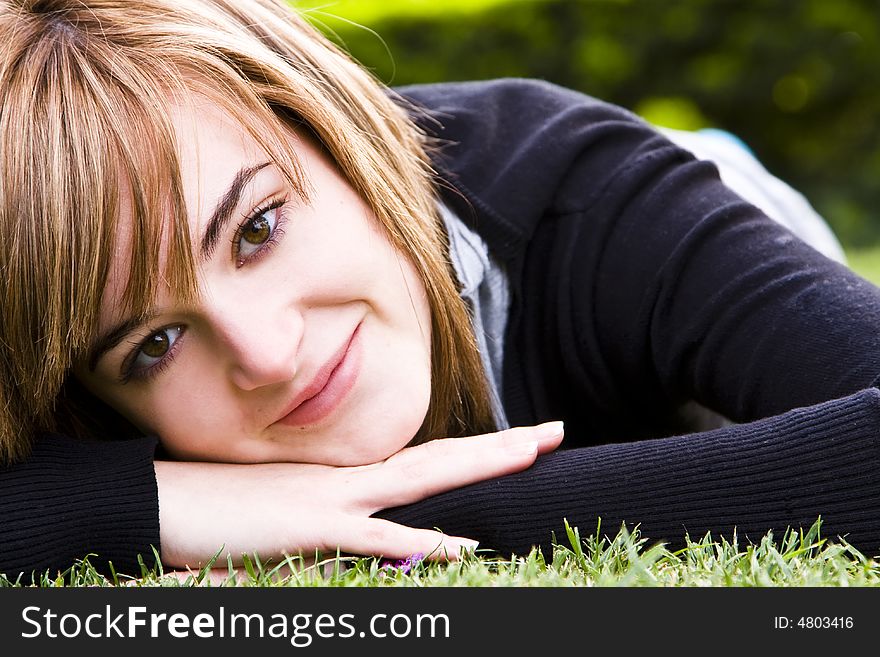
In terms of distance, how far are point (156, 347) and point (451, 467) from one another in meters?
0.64

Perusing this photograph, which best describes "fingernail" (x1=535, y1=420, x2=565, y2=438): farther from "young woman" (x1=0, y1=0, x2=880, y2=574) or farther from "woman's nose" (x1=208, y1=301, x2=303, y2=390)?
"woman's nose" (x1=208, y1=301, x2=303, y2=390)

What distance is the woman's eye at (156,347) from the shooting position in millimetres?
2031

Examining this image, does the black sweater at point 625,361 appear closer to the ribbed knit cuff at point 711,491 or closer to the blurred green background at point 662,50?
the ribbed knit cuff at point 711,491

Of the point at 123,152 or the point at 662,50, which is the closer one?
the point at 123,152

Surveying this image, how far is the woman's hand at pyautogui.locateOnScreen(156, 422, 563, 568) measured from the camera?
195 centimetres

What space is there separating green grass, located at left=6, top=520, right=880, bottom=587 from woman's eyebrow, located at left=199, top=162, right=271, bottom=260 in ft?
1.97

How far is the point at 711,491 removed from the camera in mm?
1956

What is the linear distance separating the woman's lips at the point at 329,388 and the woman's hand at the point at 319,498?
123 millimetres

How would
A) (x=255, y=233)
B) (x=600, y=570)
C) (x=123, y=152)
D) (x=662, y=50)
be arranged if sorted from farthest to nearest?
(x=662, y=50) → (x=255, y=233) → (x=123, y=152) → (x=600, y=570)

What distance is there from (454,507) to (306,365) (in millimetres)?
408

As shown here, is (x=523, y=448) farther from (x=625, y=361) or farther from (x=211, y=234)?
(x=211, y=234)

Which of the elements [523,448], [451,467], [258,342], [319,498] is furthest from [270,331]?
[523,448]
